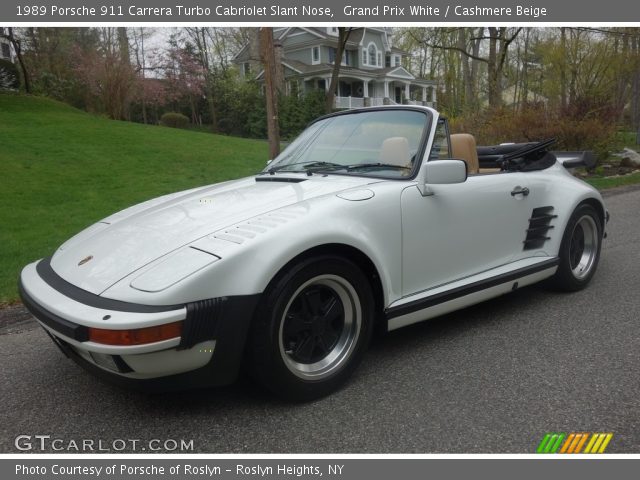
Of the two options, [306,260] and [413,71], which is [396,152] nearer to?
[306,260]

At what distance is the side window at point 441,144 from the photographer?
336cm

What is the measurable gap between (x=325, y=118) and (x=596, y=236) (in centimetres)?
260

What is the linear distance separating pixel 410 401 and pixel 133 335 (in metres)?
1.41

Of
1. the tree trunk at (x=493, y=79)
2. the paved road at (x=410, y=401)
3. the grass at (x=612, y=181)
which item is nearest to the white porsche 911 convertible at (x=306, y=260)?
the paved road at (x=410, y=401)

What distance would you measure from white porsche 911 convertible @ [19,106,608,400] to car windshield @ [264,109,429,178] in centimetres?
1

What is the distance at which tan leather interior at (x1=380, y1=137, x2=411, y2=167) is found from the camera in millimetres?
3248

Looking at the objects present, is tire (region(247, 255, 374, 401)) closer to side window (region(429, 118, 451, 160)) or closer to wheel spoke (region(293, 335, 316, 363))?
wheel spoke (region(293, 335, 316, 363))

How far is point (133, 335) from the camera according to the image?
206cm

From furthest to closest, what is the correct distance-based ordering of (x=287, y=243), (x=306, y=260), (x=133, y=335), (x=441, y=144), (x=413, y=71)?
(x=413, y=71)
(x=441, y=144)
(x=306, y=260)
(x=287, y=243)
(x=133, y=335)

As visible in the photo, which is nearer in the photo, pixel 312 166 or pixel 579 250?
pixel 312 166

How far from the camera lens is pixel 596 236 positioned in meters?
4.43

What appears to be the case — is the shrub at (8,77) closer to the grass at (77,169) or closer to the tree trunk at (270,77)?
the grass at (77,169)

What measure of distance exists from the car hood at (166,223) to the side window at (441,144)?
59 cm
